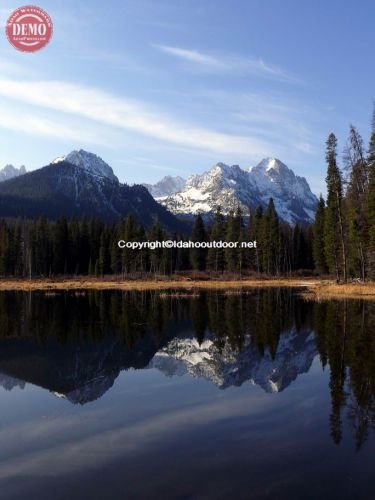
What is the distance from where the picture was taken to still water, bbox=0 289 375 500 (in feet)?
28.2

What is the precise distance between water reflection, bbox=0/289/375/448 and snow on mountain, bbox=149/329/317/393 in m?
0.04

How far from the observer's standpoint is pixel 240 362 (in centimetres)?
1955

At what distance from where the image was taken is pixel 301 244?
449ft

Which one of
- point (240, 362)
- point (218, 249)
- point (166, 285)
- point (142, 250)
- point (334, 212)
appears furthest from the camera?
point (142, 250)

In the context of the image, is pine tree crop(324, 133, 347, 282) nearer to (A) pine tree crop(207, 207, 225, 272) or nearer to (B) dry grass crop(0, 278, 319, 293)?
(B) dry grass crop(0, 278, 319, 293)

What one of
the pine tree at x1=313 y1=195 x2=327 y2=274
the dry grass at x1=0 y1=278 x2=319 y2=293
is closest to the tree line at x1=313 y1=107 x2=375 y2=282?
the dry grass at x1=0 y1=278 x2=319 y2=293

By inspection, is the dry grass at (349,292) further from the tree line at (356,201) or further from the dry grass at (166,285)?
the dry grass at (166,285)

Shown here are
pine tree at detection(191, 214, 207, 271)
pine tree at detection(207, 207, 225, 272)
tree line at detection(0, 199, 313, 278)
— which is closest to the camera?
tree line at detection(0, 199, 313, 278)

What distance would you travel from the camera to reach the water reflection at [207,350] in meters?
15.9

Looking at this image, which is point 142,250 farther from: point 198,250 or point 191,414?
point 191,414

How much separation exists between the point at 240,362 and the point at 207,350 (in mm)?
3591

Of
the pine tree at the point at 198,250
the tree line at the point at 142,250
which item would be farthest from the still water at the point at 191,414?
the pine tree at the point at 198,250

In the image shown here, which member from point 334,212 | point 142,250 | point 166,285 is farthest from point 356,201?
point 142,250

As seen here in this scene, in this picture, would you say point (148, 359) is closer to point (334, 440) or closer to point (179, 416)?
point (179, 416)
